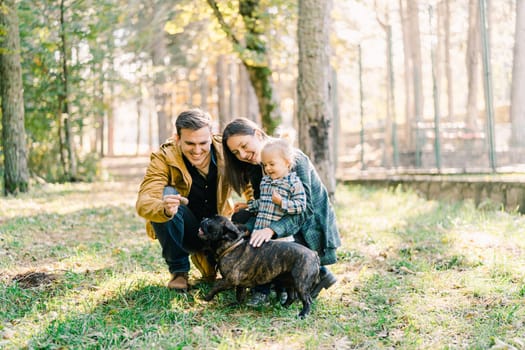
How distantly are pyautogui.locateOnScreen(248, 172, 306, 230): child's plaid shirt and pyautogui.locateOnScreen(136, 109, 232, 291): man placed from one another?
1.79 ft

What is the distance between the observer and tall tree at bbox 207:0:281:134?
46.5ft

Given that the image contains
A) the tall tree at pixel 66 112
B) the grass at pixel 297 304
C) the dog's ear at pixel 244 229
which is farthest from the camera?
the tall tree at pixel 66 112

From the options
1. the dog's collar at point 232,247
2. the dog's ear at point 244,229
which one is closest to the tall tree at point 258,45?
the dog's ear at point 244,229

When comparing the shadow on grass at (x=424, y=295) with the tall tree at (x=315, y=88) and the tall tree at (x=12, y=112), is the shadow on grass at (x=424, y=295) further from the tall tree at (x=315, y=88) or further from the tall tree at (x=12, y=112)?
the tall tree at (x=12, y=112)

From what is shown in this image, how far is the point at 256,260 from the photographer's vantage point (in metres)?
4.57

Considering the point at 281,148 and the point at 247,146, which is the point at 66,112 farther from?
the point at 281,148

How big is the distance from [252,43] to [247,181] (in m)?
9.72

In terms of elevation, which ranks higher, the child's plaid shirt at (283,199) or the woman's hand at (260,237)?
the child's plaid shirt at (283,199)

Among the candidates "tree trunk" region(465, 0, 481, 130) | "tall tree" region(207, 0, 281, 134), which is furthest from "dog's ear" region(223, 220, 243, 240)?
"tall tree" region(207, 0, 281, 134)

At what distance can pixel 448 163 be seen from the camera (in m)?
11.9

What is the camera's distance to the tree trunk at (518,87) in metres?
9.71

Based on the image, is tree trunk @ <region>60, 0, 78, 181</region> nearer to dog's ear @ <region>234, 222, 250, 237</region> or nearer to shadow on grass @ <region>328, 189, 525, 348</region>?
shadow on grass @ <region>328, 189, 525, 348</region>

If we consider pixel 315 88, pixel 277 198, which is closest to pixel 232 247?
pixel 277 198

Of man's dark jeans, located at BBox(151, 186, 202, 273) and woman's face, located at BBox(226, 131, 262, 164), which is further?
man's dark jeans, located at BBox(151, 186, 202, 273)
